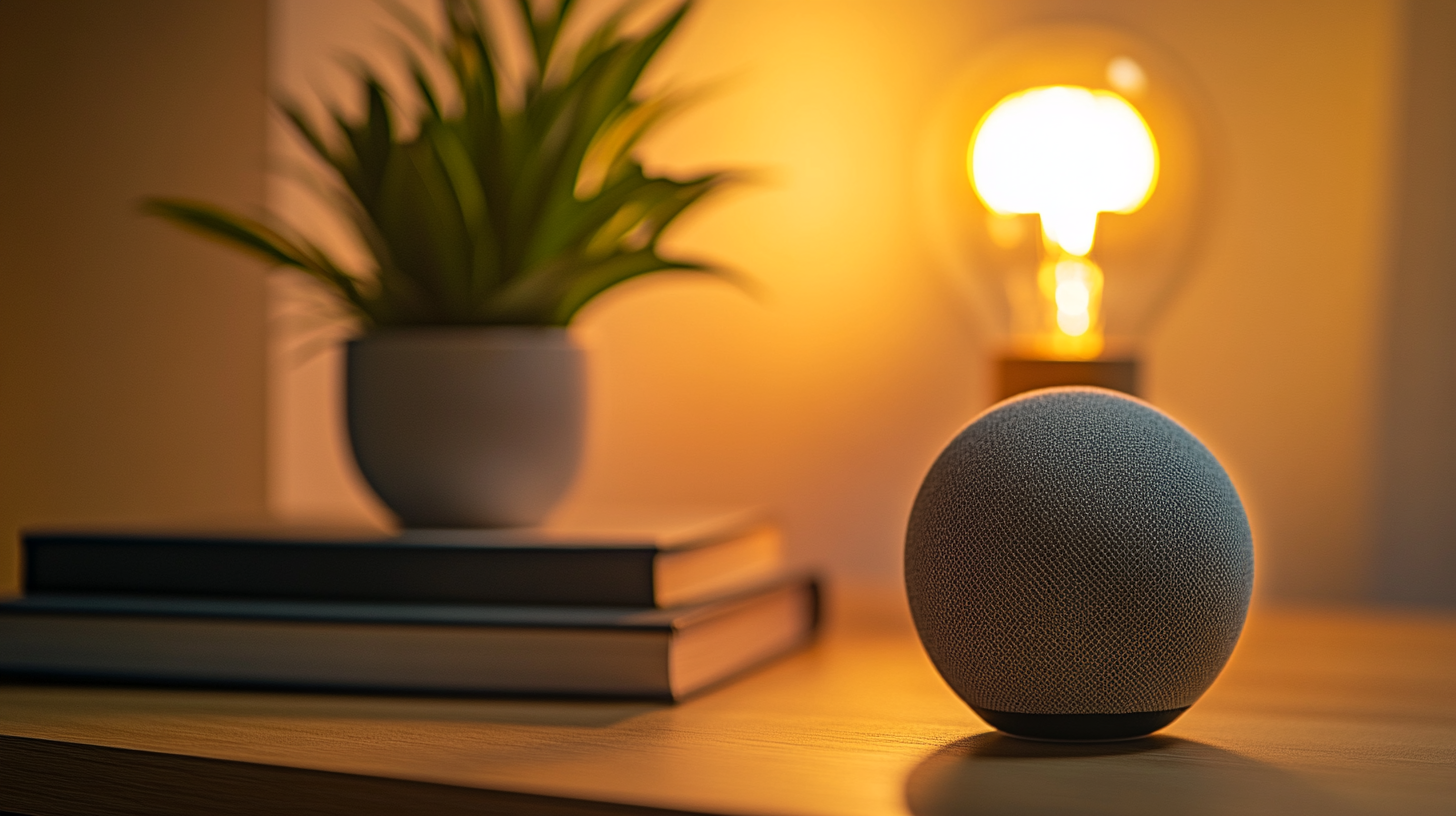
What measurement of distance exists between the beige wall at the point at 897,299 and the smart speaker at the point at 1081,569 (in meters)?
0.49

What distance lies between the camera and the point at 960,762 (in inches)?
16.0

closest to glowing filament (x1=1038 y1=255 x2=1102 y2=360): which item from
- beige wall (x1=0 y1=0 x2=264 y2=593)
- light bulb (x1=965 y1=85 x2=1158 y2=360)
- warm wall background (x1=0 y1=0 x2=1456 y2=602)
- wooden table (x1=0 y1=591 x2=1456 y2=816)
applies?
light bulb (x1=965 y1=85 x2=1158 y2=360)

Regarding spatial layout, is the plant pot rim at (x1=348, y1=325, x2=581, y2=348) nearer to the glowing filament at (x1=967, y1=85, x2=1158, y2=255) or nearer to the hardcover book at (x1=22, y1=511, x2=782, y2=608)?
the hardcover book at (x1=22, y1=511, x2=782, y2=608)

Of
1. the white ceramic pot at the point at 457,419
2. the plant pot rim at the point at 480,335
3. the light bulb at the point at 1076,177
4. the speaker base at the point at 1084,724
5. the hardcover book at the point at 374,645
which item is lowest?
the speaker base at the point at 1084,724

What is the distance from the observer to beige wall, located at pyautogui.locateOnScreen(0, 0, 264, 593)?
0.79m

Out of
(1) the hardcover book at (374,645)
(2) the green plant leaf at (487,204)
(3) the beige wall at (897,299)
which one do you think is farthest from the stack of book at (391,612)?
(3) the beige wall at (897,299)

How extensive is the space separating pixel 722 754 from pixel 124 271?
637 millimetres

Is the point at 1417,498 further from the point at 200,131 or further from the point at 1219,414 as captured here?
the point at 200,131

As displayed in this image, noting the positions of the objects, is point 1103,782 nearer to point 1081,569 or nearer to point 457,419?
point 1081,569

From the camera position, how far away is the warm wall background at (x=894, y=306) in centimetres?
84

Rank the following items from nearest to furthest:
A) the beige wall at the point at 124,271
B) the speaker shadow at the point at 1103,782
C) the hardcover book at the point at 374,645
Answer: the speaker shadow at the point at 1103,782 → the hardcover book at the point at 374,645 → the beige wall at the point at 124,271

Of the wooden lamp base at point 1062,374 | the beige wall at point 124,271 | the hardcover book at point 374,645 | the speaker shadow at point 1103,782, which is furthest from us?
the beige wall at point 124,271

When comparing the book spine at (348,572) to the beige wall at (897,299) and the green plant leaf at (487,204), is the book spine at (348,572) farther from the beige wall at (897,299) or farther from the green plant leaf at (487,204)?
the beige wall at (897,299)

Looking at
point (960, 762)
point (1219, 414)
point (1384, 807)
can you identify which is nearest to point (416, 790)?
point (960, 762)
